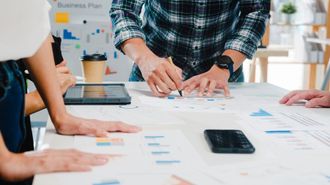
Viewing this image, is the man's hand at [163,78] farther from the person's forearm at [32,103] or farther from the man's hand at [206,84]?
the person's forearm at [32,103]

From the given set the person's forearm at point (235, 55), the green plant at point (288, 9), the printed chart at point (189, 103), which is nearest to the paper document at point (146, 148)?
the printed chart at point (189, 103)

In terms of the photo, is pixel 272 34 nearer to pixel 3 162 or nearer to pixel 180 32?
pixel 180 32

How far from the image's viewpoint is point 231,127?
928mm

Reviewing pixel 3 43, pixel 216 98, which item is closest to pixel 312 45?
pixel 216 98

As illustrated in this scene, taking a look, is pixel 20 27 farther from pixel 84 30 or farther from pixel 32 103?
pixel 84 30

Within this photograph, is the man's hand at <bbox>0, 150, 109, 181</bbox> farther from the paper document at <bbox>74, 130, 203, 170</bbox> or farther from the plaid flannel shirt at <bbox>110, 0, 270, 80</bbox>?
the plaid flannel shirt at <bbox>110, 0, 270, 80</bbox>

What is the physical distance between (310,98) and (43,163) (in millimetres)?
846

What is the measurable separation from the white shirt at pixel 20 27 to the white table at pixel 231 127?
175mm

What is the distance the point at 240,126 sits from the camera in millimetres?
933

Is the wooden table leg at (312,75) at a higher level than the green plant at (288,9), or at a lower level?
lower

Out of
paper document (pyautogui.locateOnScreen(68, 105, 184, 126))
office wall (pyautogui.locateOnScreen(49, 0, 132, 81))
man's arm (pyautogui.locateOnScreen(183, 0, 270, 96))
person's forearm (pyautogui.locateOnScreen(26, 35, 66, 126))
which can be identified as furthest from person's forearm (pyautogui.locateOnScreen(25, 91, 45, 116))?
office wall (pyautogui.locateOnScreen(49, 0, 132, 81))

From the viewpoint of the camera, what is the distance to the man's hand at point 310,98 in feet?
3.90

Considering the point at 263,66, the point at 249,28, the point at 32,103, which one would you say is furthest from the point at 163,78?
the point at 263,66

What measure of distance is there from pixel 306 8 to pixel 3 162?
187 inches
